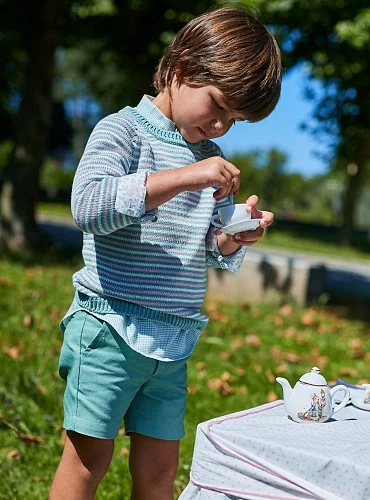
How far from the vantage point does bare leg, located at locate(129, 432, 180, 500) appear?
2.27 meters

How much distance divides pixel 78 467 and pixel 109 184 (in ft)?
2.50

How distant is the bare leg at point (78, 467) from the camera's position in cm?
214

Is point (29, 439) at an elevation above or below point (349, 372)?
above

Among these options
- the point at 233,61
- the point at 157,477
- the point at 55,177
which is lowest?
the point at 55,177

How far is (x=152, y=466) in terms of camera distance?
2.29m

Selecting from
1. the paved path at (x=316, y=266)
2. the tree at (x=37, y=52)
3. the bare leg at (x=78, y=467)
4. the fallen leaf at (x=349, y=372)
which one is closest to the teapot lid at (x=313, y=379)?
the bare leg at (x=78, y=467)

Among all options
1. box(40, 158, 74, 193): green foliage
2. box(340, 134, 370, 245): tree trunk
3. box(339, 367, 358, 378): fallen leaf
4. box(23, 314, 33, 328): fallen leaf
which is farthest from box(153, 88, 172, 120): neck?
box(40, 158, 74, 193): green foliage

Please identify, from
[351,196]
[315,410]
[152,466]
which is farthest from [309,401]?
[351,196]

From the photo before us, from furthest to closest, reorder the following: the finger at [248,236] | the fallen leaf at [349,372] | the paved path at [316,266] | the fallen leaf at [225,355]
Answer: the paved path at [316,266]
the fallen leaf at [225,355]
the fallen leaf at [349,372]
the finger at [248,236]

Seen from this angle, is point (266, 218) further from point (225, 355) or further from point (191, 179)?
point (225, 355)

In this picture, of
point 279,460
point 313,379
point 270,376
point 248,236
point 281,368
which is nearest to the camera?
point 279,460

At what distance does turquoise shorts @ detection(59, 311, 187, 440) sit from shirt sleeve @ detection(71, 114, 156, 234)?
29 centimetres

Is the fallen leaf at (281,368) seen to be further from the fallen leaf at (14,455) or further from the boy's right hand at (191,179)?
the boy's right hand at (191,179)

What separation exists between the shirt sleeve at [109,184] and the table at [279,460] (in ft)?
1.77
